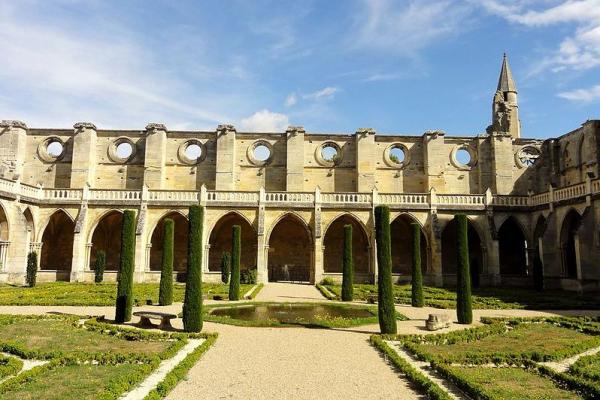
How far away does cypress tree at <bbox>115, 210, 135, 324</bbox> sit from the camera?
48.4 ft

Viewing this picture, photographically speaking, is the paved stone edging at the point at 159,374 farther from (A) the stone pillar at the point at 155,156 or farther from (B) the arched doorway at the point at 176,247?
(A) the stone pillar at the point at 155,156

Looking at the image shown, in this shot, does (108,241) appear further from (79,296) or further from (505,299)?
(505,299)

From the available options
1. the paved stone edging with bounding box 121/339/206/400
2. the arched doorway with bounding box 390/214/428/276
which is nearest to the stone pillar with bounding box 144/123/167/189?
the arched doorway with bounding box 390/214/428/276

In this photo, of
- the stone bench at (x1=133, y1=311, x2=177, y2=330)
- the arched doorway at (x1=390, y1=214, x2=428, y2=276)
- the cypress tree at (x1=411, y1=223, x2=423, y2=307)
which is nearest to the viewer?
the stone bench at (x1=133, y1=311, x2=177, y2=330)

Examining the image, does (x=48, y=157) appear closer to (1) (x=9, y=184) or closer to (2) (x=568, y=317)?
(1) (x=9, y=184)

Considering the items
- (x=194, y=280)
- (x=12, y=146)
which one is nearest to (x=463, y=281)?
(x=194, y=280)

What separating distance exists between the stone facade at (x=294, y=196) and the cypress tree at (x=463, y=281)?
13355 millimetres

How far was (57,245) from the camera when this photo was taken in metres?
34.3

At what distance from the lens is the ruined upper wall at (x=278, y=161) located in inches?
1406

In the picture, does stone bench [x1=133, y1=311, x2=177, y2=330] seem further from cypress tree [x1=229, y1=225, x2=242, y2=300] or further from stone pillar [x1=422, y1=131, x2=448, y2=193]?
stone pillar [x1=422, y1=131, x2=448, y2=193]

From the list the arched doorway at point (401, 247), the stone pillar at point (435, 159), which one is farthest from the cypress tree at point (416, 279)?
the stone pillar at point (435, 159)

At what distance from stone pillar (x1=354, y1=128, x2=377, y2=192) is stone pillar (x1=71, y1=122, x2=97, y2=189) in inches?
826

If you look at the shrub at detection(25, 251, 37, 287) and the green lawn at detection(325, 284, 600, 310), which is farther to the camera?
the shrub at detection(25, 251, 37, 287)

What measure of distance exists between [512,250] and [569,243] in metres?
5.33
